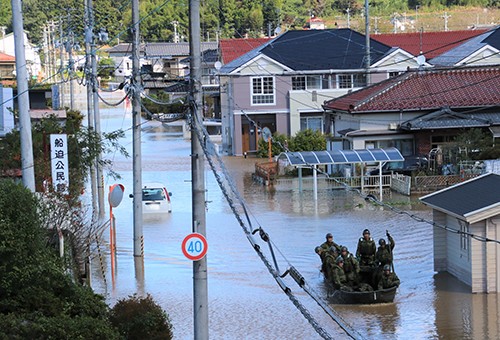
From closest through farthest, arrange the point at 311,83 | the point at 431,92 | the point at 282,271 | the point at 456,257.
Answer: the point at 456,257 < the point at 282,271 < the point at 431,92 < the point at 311,83

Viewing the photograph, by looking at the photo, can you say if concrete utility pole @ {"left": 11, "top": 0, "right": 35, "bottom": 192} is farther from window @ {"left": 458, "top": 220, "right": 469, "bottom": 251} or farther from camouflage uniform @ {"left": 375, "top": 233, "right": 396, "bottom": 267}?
window @ {"left": 458, "top": 220, "right": 469, "bottom": 251}

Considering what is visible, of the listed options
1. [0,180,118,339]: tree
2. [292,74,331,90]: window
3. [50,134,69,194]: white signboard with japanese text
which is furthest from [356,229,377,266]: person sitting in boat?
[292,74,331,90]: window

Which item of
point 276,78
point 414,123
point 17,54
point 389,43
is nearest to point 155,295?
point 17,54

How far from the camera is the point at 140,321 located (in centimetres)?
1388

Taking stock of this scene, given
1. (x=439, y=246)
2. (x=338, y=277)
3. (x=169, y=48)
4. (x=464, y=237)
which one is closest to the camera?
(x=338, y=277)

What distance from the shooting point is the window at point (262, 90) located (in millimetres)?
53219

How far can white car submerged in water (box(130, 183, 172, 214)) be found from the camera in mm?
33438

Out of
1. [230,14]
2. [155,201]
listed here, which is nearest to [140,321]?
[155,201]

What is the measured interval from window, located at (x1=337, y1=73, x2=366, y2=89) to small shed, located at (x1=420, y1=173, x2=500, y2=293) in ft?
105

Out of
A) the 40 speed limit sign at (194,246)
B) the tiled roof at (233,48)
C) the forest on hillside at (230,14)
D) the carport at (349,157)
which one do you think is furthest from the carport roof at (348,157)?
the forest on hillside at (230,14)

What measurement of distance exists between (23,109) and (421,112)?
88.0 feet

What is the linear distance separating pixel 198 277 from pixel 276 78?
133ft

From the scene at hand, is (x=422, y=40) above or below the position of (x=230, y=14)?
below

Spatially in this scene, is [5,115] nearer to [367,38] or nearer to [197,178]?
[197,178]
